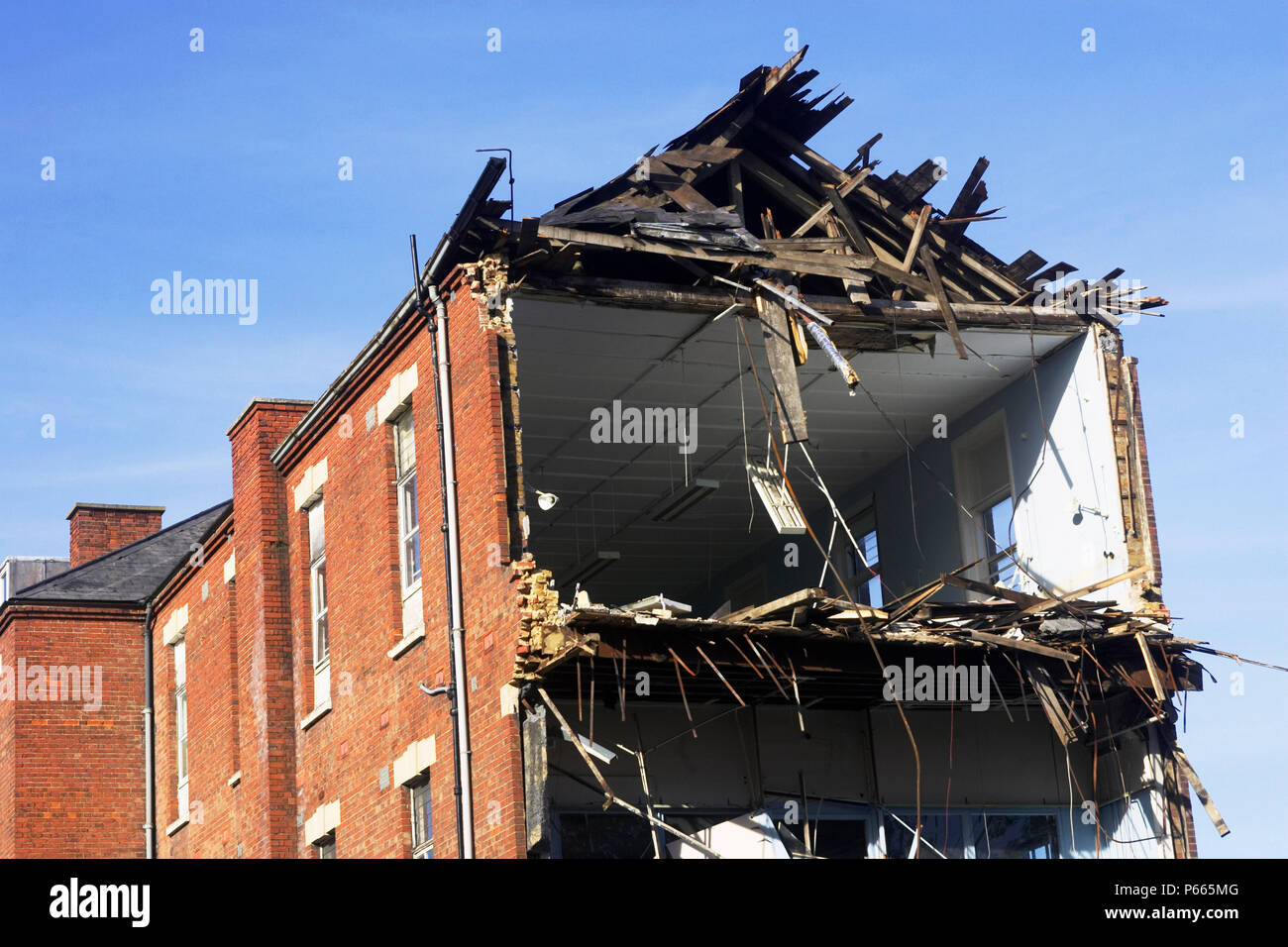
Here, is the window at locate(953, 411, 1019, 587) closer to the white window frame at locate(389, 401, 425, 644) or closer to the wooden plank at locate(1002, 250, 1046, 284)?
the wooden plank at locate(1002, 250, 1046, 284)

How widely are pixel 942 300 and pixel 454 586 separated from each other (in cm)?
633

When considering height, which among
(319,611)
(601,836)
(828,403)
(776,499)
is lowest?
(601,836)

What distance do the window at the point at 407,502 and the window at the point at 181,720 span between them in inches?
370

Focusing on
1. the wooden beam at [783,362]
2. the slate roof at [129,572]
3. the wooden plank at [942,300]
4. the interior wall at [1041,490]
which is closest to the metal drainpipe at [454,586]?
the wooden beam at [783,362]

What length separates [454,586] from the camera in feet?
55.7

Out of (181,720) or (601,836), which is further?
(181,720)

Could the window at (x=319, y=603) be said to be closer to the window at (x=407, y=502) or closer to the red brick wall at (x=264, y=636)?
the red brick wall at (x=264, y=636)

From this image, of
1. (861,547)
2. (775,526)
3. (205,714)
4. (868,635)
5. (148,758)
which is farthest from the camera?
(148,758)

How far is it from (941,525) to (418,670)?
7.25m

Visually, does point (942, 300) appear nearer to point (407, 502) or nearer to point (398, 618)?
point (407, 502)

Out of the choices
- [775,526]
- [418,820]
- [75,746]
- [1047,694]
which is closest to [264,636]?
[418,820]

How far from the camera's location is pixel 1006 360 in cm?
1973

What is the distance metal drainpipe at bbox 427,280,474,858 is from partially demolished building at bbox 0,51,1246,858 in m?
0.05
